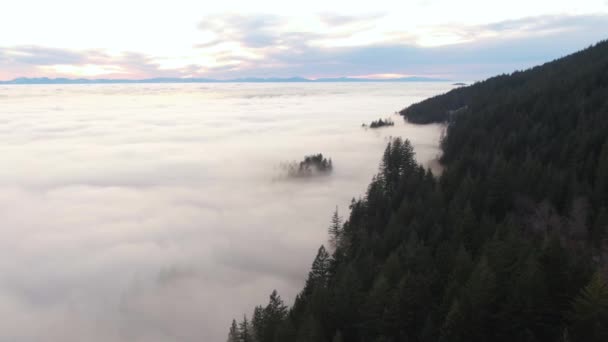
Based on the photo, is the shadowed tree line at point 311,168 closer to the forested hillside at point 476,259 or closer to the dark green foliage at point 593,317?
the forested hillside at point 476,259

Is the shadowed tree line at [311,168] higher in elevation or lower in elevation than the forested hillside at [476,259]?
lower

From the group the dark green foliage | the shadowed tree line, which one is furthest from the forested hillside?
the shadowed tree line

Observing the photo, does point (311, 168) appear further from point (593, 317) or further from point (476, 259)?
point (593, 317)

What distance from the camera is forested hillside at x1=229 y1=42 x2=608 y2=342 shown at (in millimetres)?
26781

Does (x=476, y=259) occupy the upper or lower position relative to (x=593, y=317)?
lower

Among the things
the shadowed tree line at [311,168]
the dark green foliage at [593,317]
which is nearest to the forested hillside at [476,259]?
the dark green foliage at [593,317]

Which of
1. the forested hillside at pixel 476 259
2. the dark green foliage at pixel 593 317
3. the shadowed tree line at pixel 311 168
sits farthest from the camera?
the shadowed tree line at pixel 311 168

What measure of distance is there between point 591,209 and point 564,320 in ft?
109

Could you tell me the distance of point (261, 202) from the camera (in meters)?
123

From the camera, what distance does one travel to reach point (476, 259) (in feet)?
124

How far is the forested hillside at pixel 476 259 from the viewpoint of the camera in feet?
87.9

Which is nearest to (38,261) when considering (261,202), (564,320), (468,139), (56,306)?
(56,306)

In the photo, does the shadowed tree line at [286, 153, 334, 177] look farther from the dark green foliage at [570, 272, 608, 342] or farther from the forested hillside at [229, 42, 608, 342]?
the dark green foliage at [570, 272, 608, 342]

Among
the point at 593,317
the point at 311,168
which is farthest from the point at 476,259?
the point at 311,168
